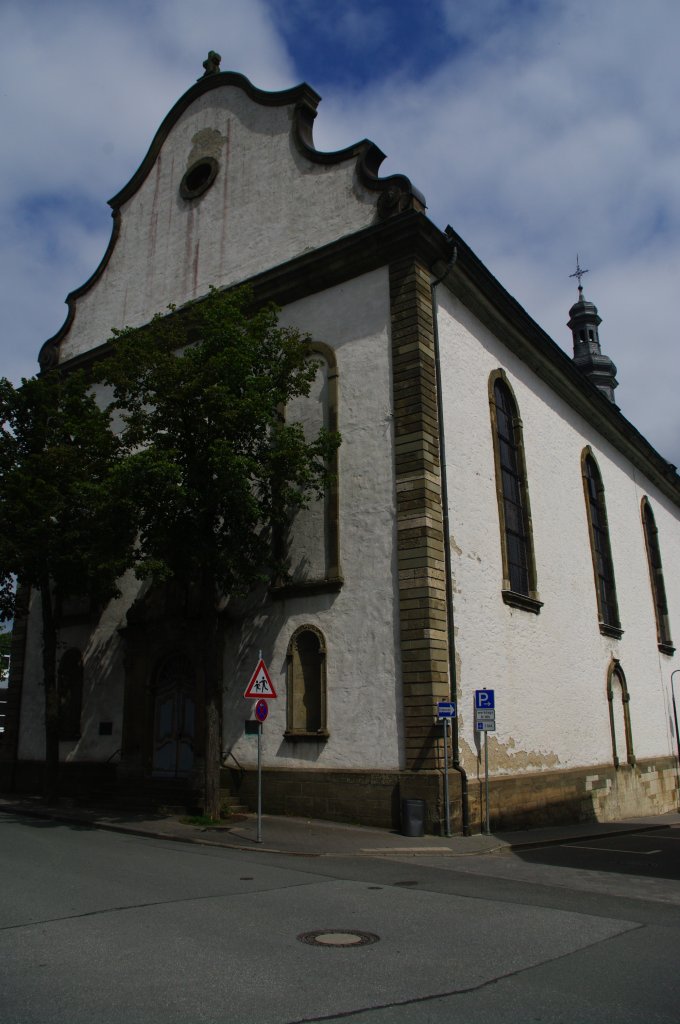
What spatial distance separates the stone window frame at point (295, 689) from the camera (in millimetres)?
15852

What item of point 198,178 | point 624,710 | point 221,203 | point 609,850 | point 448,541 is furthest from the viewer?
point 624,710

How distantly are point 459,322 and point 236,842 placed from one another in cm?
1165

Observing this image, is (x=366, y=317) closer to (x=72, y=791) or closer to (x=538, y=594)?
(x=538, y=594)

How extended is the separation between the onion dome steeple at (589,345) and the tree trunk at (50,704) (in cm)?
2763

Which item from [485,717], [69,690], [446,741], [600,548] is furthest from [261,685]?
[600,548]

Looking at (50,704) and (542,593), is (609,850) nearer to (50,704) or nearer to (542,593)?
(542,593)

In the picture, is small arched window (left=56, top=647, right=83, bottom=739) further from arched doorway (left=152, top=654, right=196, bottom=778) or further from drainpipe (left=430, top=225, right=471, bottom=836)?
drainpipe (left=430, top=225, right=471, bottom=836)

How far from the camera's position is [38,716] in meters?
22.7

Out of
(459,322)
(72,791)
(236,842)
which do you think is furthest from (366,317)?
(72,791)

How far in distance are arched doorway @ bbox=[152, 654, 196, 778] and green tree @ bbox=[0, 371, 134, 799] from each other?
2262 mm

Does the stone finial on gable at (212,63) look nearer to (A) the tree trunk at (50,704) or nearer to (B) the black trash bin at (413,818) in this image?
(A) the tree trunk at (50,704)

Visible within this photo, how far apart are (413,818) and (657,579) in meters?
19.6

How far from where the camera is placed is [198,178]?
2330 centimetres

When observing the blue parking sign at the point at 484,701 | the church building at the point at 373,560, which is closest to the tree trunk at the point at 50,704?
the church building at the point at 373,560
